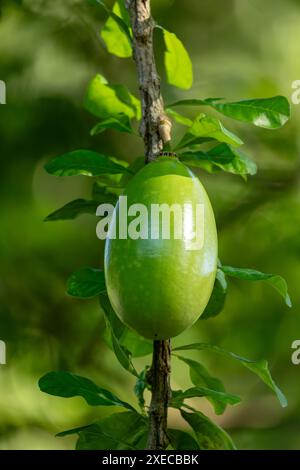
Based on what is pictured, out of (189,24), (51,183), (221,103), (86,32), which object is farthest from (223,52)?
(221,103)

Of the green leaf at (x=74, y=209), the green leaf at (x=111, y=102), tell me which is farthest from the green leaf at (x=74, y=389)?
the green leaf at (x=111, y=102)

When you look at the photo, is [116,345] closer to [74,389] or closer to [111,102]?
[74,389]

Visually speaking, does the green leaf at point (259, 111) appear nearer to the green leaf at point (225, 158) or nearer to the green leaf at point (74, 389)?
the green leaf at point (225, 158)

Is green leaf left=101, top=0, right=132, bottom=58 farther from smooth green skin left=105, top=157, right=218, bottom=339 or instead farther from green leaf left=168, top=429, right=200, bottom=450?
green leaf left=168, top=429, right=200, bottom=450

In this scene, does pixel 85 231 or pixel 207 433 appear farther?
pixel 85 231

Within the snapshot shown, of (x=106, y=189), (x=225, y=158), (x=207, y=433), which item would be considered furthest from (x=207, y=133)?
(x=207, y=433)

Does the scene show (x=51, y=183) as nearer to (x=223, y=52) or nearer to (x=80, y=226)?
(x=80, y=226)

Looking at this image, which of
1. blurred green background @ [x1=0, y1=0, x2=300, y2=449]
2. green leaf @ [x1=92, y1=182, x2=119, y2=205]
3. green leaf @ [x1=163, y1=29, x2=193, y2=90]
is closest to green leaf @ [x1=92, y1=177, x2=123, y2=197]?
green leaf @ [x1=92, y1=182, x2=119, y2=205]
